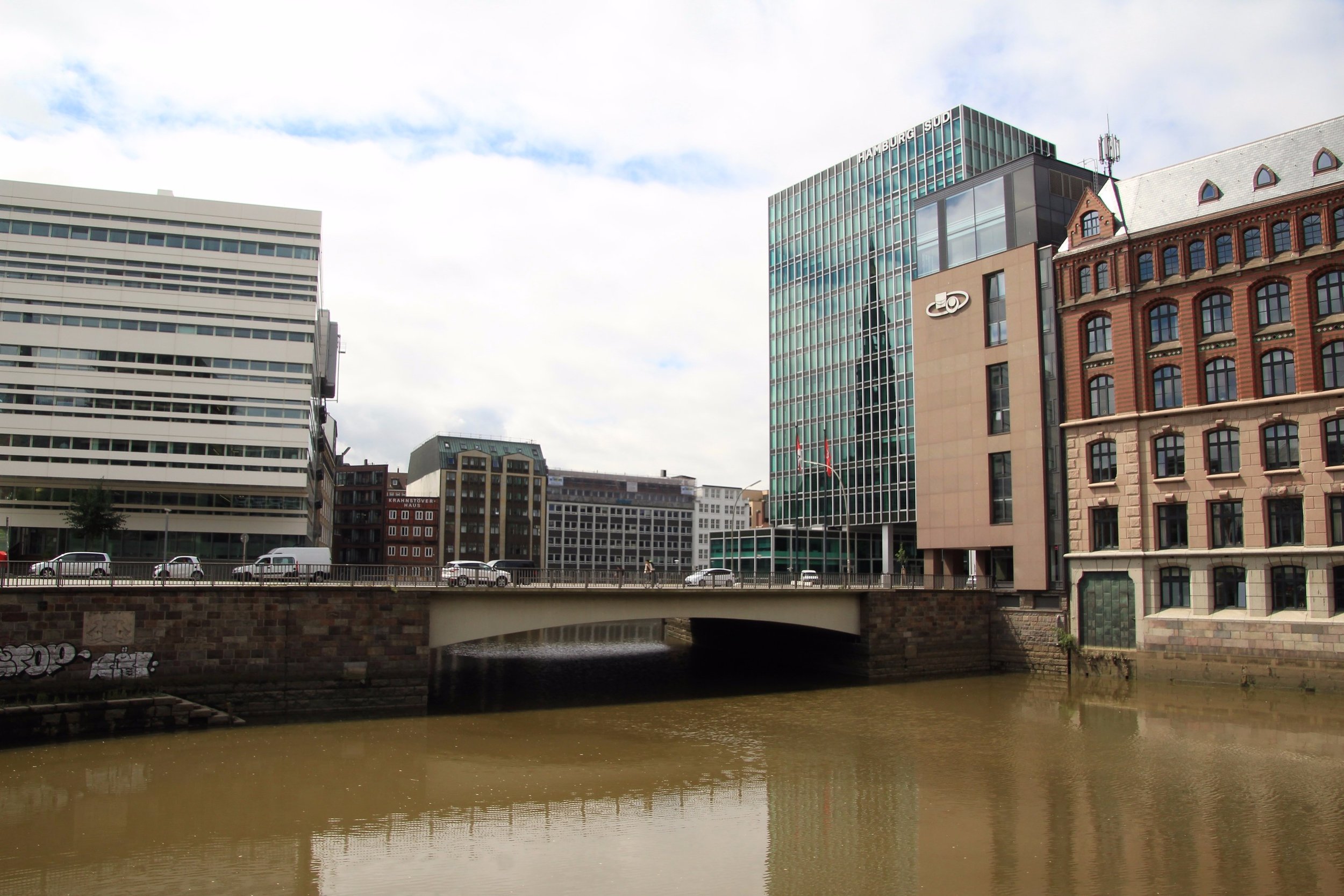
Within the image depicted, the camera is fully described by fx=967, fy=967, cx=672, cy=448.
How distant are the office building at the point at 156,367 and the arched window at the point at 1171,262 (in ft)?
213

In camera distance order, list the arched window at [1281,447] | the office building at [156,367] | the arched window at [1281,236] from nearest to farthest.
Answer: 1. the arched window at [1281,447]
2. the arched window at [1281,236]
3. the office building at [156,367]

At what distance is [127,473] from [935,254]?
63.5 m

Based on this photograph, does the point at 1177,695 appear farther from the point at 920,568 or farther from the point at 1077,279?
the point at 920,568

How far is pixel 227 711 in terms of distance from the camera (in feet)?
121

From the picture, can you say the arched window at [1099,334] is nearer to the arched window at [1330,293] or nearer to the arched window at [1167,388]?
the arched window at [1167,388]

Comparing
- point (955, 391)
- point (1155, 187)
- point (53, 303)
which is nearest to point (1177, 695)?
point (955, 391)

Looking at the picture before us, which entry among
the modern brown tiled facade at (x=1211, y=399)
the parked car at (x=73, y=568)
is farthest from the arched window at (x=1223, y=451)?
the parked car at (x=73, y=568)

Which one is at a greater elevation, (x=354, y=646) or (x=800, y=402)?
(x=800, y=402)

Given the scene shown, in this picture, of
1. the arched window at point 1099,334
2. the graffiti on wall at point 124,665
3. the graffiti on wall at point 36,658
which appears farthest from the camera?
the arched window at point 1099,334

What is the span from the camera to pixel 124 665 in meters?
36.0

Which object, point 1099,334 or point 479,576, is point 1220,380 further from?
point 479,576

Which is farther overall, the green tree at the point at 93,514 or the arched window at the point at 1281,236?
the green tree at the point at 93,514

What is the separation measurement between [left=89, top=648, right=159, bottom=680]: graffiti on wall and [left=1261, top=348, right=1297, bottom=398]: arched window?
53689 mm

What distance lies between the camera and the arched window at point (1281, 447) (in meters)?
49.2
